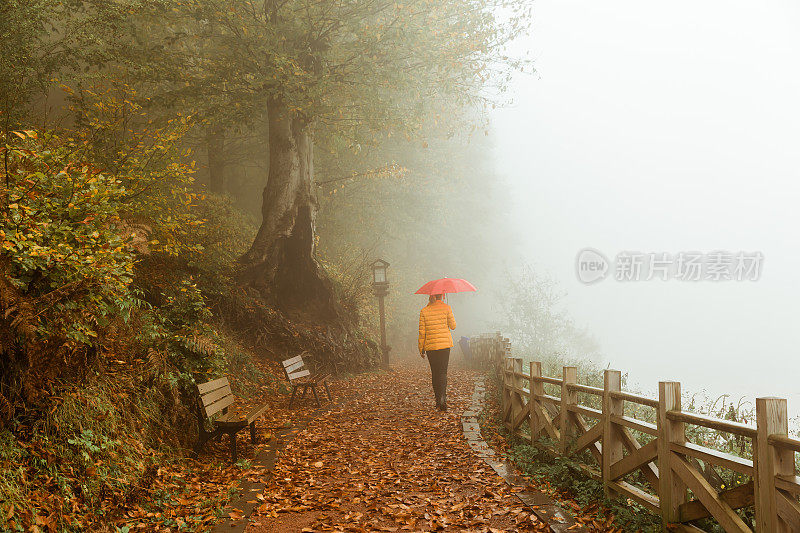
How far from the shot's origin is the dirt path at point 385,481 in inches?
204

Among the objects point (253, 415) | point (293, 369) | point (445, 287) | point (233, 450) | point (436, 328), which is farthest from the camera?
point (293, 369)

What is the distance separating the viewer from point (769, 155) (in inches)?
6693

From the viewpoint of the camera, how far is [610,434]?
17.9 feet

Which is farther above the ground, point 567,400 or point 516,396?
point 567,400

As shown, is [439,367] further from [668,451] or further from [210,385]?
[668,451]

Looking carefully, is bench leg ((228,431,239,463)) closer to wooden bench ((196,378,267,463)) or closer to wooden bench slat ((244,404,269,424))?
wooden bench ((196,378,267,463))

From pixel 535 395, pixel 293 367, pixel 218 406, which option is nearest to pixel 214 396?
pixel 218 406

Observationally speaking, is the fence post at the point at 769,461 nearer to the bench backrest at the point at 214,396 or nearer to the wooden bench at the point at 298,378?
the bench backrest at the point at 214,396

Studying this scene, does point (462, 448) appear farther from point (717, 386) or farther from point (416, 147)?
point (717, 386)

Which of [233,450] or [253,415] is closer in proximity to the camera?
[233,450]

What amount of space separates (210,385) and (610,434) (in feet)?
16.0

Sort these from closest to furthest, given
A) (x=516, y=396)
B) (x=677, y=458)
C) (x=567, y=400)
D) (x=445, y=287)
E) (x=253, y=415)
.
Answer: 1. (x=677, y=458)
2. (x=567, y=400)
3. (x=253, y=415)
4. (x=516, y=396)
5. (x=445, y=287)

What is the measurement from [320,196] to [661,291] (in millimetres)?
144118

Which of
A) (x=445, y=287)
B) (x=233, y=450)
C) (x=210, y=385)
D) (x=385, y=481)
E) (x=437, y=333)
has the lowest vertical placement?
(x=385, y=481)
